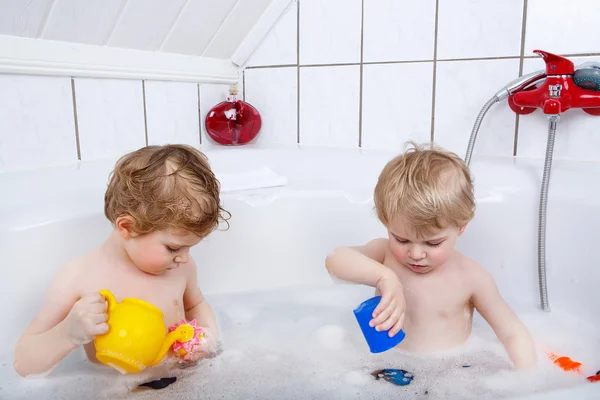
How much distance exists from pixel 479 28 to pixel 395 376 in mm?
959

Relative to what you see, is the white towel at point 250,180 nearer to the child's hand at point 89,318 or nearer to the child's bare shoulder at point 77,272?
the child's bare shoulder at point 77,272

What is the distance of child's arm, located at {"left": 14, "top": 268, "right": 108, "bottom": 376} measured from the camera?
2.36 feet

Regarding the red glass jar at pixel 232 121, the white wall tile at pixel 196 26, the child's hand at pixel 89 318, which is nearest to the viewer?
the child's hand at pixel 89 318

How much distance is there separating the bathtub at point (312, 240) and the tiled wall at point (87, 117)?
0.07 m

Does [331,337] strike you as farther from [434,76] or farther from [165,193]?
[434,76]

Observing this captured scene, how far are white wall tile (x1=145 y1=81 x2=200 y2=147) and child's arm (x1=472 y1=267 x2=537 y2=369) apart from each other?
97cm

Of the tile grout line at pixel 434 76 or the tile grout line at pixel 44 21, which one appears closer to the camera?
the tile grout line at pixel 44 21

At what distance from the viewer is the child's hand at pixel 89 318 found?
714 millimetres

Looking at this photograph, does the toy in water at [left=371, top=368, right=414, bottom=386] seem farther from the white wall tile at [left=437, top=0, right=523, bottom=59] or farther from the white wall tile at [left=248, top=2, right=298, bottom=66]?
the white wall tile at [left=248, top=2, right=298, bottom=66]

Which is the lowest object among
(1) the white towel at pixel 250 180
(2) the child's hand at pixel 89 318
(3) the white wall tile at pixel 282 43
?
(2) the child's hand at pixel 89 318

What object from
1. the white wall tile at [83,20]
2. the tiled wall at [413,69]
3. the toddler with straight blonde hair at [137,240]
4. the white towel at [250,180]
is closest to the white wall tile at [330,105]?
the tiled wall at [413,69]

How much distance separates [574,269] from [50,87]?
1199 millimetres

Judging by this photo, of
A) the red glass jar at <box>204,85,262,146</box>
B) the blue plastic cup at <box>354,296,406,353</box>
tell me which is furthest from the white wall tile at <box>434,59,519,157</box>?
the blue plastic cup at <box>354,296,406,353</box>

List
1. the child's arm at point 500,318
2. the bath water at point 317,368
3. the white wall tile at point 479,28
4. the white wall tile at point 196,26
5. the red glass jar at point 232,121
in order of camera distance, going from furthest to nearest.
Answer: the red glass jar at point 232,121, the white wall tile at point 196,26, the white wall tile at point 479,28, the child's arm at point 500,318, the bath water at point 317,368
